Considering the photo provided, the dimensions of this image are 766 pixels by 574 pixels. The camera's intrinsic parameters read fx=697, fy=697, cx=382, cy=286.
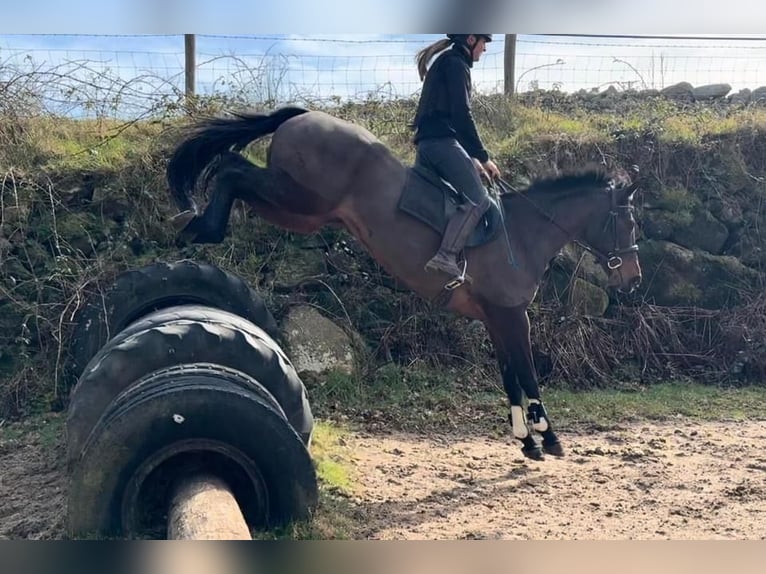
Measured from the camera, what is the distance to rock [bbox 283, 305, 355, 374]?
20.0ft

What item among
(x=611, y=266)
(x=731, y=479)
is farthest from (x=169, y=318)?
(x=731, y=479)

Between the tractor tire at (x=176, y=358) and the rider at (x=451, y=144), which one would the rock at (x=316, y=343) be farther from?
the tractor tire at (x=176, y=358)

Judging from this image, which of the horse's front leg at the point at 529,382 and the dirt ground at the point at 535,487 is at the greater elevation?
the horse's front leg at the point at 529,382

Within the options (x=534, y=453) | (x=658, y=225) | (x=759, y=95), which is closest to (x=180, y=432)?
(x=534, y=453)

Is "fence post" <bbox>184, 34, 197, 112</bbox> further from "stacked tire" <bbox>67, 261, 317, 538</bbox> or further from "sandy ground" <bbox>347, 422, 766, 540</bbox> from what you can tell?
"stacked tire" <bbox>67, 261, 317, 538</bbox>

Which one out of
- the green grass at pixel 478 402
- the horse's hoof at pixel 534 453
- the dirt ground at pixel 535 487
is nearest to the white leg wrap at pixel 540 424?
the horse's hoof at pixel 534 453

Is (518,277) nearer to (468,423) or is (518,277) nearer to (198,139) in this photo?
(468,423)

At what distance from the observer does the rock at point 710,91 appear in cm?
1069

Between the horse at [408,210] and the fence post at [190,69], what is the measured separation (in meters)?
3.27

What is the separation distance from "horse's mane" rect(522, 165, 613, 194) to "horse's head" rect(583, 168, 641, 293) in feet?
0.33

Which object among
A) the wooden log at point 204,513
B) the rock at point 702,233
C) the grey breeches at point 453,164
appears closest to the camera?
the wooden log at point 204,513

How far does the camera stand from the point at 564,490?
164 inches

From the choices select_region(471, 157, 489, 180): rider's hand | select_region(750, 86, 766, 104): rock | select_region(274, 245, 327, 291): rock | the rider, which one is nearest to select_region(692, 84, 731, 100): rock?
select_region(750, 86, 766, 104): rock

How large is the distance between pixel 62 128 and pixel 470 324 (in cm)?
451
